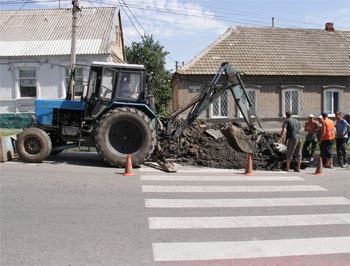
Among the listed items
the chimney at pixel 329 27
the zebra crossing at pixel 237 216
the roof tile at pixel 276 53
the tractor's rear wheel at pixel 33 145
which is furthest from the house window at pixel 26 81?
the chimney at pixel 329 27

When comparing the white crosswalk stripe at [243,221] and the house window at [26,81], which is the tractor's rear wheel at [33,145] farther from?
the house window at [26,81]

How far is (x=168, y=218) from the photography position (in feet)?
18.0

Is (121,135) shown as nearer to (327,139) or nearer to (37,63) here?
(327,139)

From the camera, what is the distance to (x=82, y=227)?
16.1ft

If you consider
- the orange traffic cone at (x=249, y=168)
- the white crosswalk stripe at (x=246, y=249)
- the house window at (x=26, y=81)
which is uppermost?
the house window at (x=26, y=81)

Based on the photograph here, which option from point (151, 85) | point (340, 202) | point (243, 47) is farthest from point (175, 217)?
point (243, 47)

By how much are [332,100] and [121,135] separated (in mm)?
16531

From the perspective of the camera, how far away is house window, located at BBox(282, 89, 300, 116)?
21.1 metres

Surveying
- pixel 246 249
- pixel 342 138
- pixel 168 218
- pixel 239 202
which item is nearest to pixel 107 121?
pixel 239 202

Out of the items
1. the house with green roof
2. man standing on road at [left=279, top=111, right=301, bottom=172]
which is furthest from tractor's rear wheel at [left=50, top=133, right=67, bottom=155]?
the house with green roof

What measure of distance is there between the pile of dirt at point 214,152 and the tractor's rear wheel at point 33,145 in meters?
3.37

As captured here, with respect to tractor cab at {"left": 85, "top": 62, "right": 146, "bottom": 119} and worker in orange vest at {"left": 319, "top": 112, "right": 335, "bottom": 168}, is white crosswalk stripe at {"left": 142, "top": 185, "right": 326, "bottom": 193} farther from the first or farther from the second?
worker in orange vest at {"left": 319, "top": 112, "right": 335, "bottom": 168}

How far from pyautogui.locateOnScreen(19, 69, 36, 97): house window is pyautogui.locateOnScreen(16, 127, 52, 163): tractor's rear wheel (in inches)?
484

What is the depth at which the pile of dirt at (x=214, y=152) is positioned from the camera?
33.8 feet
